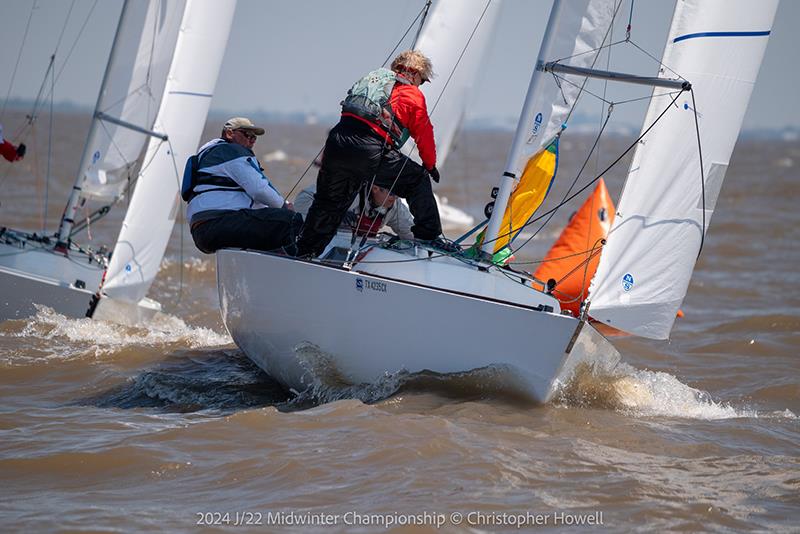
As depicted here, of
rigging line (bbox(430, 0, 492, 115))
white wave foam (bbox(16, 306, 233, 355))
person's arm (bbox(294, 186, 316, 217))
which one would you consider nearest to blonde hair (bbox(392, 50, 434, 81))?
person's arm (bbox(294, 186, 316, 217))

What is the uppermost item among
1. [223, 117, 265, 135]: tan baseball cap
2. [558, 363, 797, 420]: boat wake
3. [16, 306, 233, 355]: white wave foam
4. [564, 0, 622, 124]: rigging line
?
[564, 0, 622, 124]: rigging line

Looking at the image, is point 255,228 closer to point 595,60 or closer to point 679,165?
point 595,60

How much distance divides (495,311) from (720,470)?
50.5 inches

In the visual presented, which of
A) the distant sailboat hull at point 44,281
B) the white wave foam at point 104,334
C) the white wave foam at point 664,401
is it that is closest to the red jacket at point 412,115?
the white wave foam at point 664,401

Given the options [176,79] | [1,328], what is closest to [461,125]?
[176,79]

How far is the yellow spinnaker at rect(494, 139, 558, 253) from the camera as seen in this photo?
6039 millimetres

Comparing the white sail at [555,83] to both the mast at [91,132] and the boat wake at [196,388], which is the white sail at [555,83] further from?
the mast at [91,132]

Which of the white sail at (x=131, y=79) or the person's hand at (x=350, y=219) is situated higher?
the white sail at (x=131, y=79)

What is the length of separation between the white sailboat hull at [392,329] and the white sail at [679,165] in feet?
1.23

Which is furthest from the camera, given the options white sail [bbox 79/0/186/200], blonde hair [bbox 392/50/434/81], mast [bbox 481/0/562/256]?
white sail [bbox 79/0/186/200]

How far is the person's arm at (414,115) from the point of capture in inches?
213

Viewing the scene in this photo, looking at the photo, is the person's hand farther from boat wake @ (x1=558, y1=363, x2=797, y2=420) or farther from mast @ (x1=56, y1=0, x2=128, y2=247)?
mast @ (x1=56, y1=0, x2=128, y2=247)

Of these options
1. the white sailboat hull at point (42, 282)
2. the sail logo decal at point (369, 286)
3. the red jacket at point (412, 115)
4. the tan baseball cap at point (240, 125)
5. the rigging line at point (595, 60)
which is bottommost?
the white sailboat hull at point (42, 282)

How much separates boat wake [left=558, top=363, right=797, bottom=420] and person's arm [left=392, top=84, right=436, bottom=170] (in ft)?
4.61
